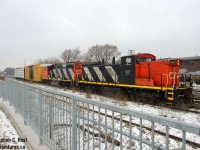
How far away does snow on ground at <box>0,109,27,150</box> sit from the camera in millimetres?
4895

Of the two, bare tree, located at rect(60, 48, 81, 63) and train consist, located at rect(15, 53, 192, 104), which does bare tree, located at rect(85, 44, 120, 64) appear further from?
train consist, located at rect(15, 53, 192, 104)

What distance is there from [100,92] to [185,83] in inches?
292

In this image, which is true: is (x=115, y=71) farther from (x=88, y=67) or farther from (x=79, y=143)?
(x=79, y=143)

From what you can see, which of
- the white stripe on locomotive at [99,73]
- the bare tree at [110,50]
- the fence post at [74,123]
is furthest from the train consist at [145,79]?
the bare tree at [110,50]

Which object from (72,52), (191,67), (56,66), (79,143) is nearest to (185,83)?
(79,143)

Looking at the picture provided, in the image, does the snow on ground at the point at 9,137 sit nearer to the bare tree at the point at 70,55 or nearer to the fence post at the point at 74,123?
the fence post at the point at 74,123

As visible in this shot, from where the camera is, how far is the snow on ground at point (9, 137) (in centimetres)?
489

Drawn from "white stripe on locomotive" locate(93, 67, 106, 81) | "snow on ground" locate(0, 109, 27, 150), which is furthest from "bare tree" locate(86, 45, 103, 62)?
"snow on ground" locate(0, 109, 27, 150)

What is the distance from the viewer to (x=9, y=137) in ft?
18.2

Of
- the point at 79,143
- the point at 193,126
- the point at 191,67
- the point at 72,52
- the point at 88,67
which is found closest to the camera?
the point at 193,126

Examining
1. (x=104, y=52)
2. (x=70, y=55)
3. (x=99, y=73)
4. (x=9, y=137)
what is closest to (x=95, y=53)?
(x=104, y=52)

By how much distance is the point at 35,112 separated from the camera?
18.1 feet

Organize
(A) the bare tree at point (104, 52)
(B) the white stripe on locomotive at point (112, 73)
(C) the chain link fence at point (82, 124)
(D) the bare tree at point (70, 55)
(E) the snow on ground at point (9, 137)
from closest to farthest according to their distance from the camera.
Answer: (C) the chain link fence at point (82, 124) < (E) the snow on ground at point (9, 137) < (B) the white stripe on locomotive at point (112, 73) < (A) the bare tree at point (104, 52) < (D) the bare tree at point (70, 55)

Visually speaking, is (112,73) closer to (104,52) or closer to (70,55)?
(104,52)
